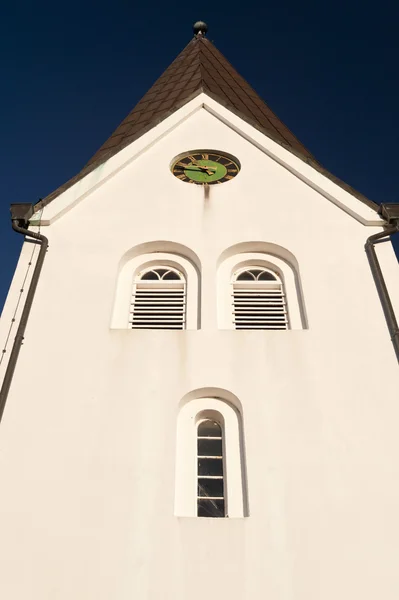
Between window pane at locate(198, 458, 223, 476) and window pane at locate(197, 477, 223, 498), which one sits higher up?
window pane at locate(198, 458, 223, 476)

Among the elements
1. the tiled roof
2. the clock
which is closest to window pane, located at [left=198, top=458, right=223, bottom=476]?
the clock

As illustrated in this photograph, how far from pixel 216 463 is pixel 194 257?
3927 mm

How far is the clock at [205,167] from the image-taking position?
1303 centimetres

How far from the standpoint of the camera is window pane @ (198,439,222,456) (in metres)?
8.33

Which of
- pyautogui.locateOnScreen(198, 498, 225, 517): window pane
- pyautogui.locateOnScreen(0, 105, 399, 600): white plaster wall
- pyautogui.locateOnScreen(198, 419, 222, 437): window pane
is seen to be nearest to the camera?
pyautogui.locateOnScreen(0, 105, 399, 600): white plaster wall

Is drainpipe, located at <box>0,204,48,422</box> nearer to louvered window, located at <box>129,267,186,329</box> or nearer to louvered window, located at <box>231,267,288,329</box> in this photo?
louvered window, located at <box>129,267,186,329</box>

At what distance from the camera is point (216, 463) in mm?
8195

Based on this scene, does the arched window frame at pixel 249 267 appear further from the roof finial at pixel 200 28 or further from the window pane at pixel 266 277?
the roof finial at pixel 200 28

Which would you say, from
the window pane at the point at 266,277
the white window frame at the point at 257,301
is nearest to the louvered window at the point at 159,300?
the white window frame at the point at 257,301

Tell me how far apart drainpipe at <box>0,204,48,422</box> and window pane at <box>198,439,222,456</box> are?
2.46 m

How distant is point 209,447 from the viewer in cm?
840

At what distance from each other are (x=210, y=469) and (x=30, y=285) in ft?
12.8

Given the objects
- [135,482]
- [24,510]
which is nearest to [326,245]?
[135,482]

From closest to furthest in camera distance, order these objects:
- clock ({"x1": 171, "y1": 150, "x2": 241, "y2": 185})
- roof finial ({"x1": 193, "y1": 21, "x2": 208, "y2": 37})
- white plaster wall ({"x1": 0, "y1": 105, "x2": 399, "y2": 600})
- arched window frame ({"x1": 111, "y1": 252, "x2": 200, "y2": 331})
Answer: white plaster wall ({"x1": 0, "y1": 105, "x2": 399, "y2": 600})
arched window frame ({"x1": 111, "y1": 252, "x2": 200, "y2": 331})
clock ({"x1": 171, "y1": 150, "x2": 241, "y2": 185})
roof finial ({"x1": 193, "y1": 21, "x2": 208, "y2": 37})
